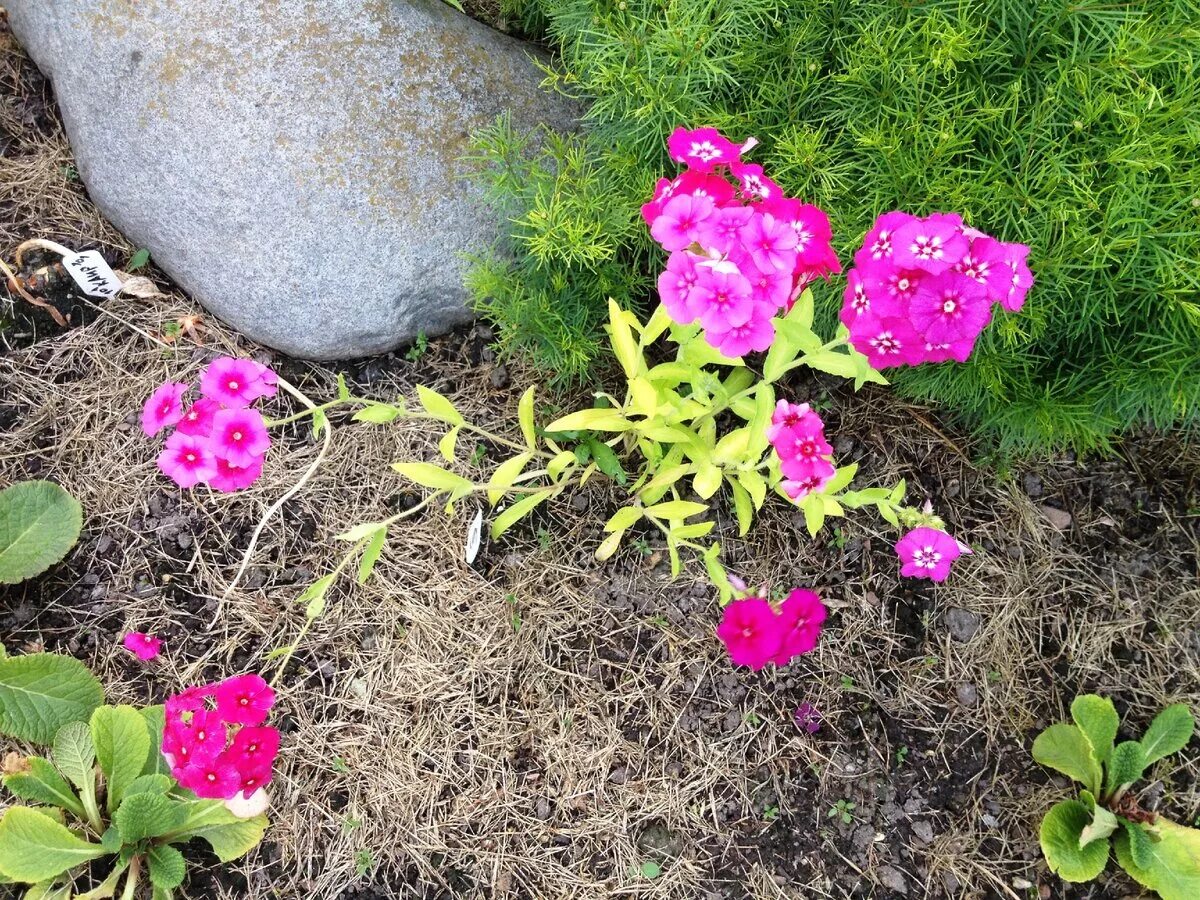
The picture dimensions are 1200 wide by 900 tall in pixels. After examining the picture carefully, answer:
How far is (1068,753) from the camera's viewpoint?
8.14 ft

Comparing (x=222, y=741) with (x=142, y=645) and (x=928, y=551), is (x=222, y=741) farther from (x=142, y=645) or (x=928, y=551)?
(x=928, y=551)

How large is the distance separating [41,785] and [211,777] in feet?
2.30

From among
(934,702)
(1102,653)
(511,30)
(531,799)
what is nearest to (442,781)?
(531,799)

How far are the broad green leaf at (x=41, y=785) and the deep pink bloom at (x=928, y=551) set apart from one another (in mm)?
2291

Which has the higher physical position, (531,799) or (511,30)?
(511,30)

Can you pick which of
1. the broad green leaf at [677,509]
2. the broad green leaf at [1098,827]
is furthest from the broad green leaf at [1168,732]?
the broad green leaf at [677,509]

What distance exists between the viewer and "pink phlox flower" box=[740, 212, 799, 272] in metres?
1.59

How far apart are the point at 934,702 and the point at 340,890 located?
1.76 m

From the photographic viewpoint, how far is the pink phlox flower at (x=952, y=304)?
5.14 ft

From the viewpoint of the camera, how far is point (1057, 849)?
7.82ft

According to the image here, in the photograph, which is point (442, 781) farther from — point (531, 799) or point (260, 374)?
point (260, 374)

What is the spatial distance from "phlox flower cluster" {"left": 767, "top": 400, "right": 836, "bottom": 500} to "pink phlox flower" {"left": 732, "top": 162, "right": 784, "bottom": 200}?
1.40 ft

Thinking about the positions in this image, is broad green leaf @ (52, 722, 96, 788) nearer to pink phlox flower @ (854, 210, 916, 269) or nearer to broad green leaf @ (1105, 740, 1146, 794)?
pink phlox flower @ (854, 210, 916, 269)

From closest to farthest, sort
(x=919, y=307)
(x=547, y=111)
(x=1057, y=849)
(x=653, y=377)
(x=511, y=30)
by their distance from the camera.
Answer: (x=919, y=307)
(x=653, y=377)
(x=1057, y=849)
(x=547, y=111)
(x=511, y=30)
